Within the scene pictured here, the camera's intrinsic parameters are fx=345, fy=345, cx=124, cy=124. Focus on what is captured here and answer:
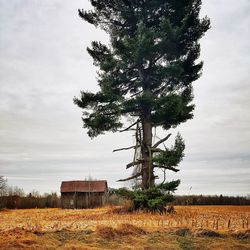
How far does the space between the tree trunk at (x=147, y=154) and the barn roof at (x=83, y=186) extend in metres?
17.8

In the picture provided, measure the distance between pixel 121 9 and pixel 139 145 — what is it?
8.53 metres

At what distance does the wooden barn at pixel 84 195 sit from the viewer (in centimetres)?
3641

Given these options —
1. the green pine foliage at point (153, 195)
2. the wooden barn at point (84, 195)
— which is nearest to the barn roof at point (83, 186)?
the wooden barn at point (84, 195)

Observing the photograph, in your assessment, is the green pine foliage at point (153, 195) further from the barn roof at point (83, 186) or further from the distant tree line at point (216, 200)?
the barn roof at point (83, 186)

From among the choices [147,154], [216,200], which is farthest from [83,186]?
[147,154]

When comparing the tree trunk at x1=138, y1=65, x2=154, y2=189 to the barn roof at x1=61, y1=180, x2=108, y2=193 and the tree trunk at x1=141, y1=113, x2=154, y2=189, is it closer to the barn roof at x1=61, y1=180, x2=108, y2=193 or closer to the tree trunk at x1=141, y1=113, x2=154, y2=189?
the tree trunk at x1=141, y1=113, x2=154, y2=189

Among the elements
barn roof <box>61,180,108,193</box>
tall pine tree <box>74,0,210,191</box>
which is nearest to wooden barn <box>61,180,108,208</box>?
barn roof <box>61,180,108,193</box>

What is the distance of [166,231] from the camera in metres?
9.86

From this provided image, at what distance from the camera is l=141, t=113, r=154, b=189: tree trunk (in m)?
19.2

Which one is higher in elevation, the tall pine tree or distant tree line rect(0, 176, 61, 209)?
the tall pine tree

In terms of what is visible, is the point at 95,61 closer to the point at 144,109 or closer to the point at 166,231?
the point at 144,109

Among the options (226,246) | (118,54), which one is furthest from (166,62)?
(226,246)

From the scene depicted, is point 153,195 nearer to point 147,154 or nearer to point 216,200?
point 147,154

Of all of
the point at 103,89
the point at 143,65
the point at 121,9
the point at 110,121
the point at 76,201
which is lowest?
the point at 76,201
